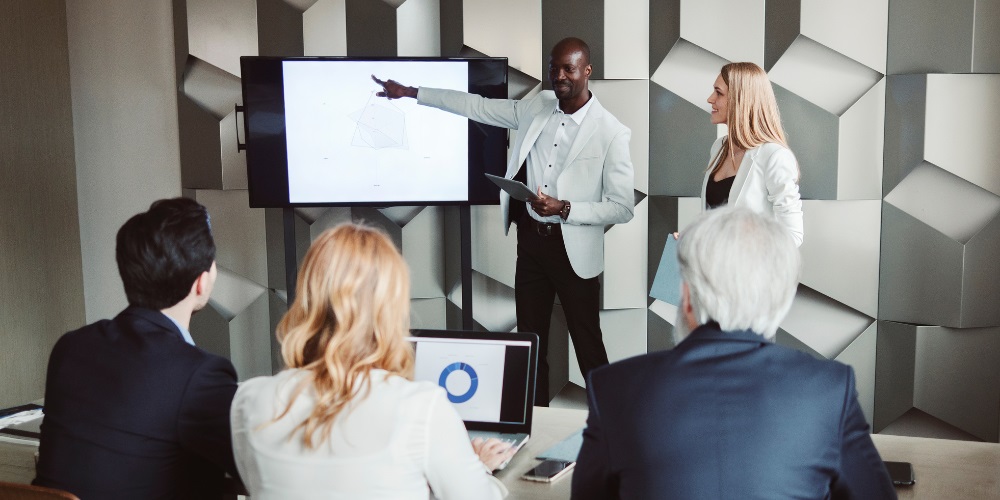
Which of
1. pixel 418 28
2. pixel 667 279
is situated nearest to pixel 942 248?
pixel 667 279

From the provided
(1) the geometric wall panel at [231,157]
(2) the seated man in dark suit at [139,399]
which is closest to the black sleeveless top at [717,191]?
(2) the seated man in dark suit at [139,399]

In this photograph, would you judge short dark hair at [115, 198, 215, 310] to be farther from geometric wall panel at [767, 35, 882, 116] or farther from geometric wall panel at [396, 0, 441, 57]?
geometric wall panel at [767, 35, 882, 116]

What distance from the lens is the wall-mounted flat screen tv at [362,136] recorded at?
4027 mm

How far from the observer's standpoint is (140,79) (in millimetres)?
4742

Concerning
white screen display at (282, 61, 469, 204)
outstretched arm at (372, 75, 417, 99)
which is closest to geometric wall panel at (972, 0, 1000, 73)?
white screen display at (282, 61, 469, 204)

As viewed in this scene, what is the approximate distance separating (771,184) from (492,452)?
1804 millimetres

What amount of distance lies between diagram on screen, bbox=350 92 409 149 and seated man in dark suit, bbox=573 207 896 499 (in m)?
2.79

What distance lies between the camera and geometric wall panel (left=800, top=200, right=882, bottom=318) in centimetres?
393

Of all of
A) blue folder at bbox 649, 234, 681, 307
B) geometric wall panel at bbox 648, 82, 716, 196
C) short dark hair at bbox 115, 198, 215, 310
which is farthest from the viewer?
geometric wall panel at bbox 648, 82, 716, 196

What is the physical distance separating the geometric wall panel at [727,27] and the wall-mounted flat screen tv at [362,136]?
0.90 m

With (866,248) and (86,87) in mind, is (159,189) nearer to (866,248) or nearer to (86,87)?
(86,87)

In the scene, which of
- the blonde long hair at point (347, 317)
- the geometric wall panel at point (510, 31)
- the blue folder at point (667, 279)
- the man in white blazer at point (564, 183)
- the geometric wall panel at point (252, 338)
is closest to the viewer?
the blonde long hair at point (347, 317)

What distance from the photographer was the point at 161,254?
5.92 feet

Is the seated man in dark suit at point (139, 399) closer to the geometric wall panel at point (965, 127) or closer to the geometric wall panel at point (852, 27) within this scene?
the geometric wall panel at point (852, 27)
